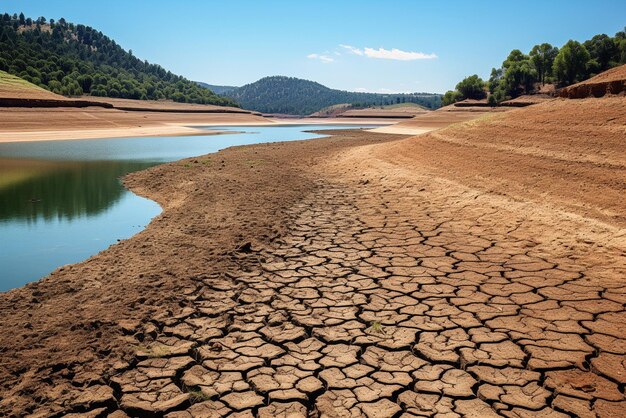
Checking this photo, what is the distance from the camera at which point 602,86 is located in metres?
14.6

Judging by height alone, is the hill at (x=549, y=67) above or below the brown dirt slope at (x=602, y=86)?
above

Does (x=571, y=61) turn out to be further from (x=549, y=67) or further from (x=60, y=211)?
(x=60, y=211)

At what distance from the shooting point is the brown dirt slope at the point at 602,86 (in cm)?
1403

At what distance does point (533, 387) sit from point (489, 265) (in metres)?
3.42

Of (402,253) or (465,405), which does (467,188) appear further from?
(465,405)

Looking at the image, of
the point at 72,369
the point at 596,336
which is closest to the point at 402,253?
the point at 596,336

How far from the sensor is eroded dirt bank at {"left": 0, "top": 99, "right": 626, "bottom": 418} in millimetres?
3947

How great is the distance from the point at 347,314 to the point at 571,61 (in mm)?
66108

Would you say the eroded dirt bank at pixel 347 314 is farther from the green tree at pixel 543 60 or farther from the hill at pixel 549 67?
the green tree at pixel 543 60

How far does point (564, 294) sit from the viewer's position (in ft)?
19.8

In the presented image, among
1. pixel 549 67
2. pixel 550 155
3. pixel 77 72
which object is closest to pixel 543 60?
pixel 549 67

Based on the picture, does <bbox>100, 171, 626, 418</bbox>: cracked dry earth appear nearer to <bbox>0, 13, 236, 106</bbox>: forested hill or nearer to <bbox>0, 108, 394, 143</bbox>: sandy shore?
<bbox>0, 108, 394, 143</bbox>: sandy shore

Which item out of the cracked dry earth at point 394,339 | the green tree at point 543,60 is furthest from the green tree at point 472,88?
the cracked dry earth at point 394,339

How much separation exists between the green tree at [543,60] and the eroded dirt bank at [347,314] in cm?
6922
